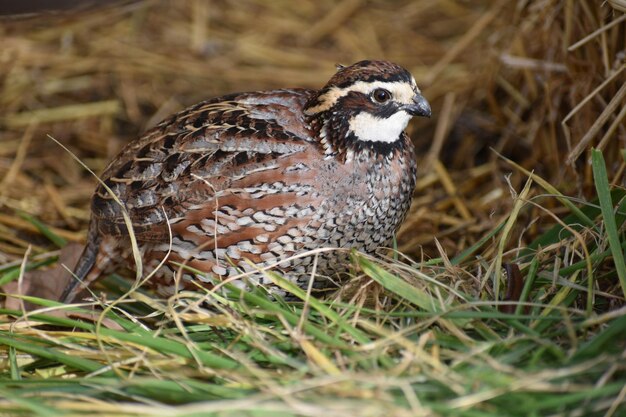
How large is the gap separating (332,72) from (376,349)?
3481 mm

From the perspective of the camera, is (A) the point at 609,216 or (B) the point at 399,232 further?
(B) the point at 399,232

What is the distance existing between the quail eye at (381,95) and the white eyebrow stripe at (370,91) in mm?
13

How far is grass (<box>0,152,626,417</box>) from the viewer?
254 cm

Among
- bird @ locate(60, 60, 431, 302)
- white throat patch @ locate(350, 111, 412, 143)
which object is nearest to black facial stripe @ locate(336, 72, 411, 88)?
bird @ locate(60, 60, 431, 302)

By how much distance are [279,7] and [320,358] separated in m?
4.50

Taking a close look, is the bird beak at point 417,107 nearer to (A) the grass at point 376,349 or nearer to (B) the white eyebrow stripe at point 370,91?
(B) the white eyebrow stripe at point 370,91

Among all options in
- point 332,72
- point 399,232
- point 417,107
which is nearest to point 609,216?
point 417,107

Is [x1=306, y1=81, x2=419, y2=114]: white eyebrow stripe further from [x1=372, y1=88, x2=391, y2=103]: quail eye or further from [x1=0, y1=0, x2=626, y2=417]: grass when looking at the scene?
[x1=0, y1=0, x2=626, y2=417]: grass

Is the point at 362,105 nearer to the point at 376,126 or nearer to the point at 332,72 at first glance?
the point at 376,126

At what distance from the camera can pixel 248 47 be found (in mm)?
6383

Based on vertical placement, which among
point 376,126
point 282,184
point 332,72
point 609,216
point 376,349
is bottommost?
point 376,349

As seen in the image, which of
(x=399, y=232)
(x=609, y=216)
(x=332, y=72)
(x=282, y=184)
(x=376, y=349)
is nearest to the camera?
(x=376, y=349)

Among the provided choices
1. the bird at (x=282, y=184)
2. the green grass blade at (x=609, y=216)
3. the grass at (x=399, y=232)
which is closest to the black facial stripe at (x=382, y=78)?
the bird at (x=282, y=184)

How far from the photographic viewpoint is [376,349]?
285 cm
